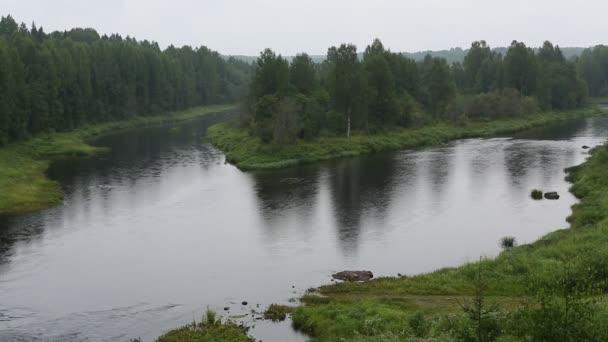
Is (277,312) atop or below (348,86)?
below

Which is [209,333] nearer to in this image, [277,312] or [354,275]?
[277,312]

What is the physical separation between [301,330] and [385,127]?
7979 cm

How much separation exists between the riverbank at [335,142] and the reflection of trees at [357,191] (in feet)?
15.9

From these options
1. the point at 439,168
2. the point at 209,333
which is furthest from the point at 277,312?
the point at 439,168

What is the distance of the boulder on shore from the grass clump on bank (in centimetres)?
976

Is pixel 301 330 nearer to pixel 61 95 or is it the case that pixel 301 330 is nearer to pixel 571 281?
pixel 571 281

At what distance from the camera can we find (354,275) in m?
40.5

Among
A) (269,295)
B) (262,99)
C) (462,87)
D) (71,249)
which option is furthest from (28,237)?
(462,87)

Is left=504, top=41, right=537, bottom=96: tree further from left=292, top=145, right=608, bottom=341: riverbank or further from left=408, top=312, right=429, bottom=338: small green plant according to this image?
left=408, top=312, right=429, bottom=338: small green plant

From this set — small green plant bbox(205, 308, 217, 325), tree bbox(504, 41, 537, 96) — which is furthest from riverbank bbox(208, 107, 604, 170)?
small green plant bbox(205, 308, 217, 325)

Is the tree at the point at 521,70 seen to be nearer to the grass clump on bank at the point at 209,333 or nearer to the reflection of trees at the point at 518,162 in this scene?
the reflection of trees at the point at 518,162

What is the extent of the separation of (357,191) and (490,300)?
1390 inches

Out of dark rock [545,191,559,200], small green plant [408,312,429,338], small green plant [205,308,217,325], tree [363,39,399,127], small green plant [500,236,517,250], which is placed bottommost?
small green plant [500,236,517,250]

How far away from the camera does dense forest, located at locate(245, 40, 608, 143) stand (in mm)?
96750
